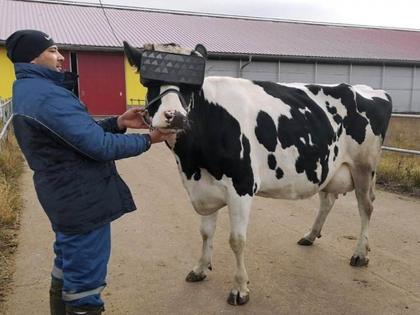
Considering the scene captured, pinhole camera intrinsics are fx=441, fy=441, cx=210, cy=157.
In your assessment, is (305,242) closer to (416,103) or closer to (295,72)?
(295,72)

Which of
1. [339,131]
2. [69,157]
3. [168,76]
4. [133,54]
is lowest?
[339,131]

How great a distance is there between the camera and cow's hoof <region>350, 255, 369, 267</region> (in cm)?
421

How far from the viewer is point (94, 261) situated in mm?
2490

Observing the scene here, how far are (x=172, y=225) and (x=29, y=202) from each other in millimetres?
2318

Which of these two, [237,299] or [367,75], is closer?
[237,299]

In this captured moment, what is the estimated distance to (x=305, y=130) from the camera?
3.99 metres

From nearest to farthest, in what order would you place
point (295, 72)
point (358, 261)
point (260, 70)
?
point (358, 261), point (260, 70), point (295, 72)

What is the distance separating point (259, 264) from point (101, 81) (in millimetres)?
19188

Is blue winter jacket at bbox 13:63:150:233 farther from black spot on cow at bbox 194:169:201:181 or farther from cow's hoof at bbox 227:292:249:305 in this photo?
cow's hoof at bbox 227:292:249:305

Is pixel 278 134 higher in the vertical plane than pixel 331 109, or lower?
lower

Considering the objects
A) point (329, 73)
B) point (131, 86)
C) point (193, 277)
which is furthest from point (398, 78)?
point (193, 277)

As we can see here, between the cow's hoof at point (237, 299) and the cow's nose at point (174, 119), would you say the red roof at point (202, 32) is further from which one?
the cow's nose at point (174, 119)

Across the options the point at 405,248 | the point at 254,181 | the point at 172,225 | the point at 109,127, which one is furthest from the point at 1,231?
the point at 405,248

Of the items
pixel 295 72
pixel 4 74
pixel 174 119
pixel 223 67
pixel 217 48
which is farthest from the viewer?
pixel 295 72
